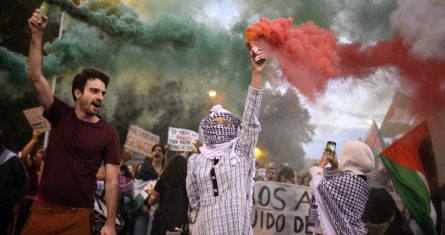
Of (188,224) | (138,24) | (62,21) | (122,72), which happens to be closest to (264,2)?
(138,24)

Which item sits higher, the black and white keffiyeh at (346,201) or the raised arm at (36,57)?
the raised arm at (36,57)

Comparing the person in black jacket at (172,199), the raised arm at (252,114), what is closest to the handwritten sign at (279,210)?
the person in black jacket at (172,199)

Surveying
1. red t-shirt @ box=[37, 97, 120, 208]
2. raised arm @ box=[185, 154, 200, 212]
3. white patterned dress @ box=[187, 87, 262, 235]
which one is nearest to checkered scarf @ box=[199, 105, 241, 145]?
white patterned dress @ box=[187, 87, 262, 235]

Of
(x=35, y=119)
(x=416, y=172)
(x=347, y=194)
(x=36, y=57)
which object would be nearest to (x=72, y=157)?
(x=36, y=57)

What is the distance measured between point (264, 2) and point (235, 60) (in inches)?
62.1

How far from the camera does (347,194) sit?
3.64 meters

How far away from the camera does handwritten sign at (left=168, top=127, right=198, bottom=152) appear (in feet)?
26.7

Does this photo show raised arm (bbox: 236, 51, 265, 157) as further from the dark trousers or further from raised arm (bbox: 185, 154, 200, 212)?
the dark trousers

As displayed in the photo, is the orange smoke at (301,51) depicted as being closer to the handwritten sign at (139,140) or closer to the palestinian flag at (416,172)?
the palestinian flag at (416,172)

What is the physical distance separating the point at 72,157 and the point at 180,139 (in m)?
5.14

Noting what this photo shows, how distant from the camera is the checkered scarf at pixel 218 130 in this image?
3334mm

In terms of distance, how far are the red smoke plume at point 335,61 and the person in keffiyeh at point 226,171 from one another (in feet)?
12.3

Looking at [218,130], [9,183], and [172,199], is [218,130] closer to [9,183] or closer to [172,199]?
[172,199]

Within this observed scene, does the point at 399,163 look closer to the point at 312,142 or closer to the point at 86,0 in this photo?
the point at 312,142
